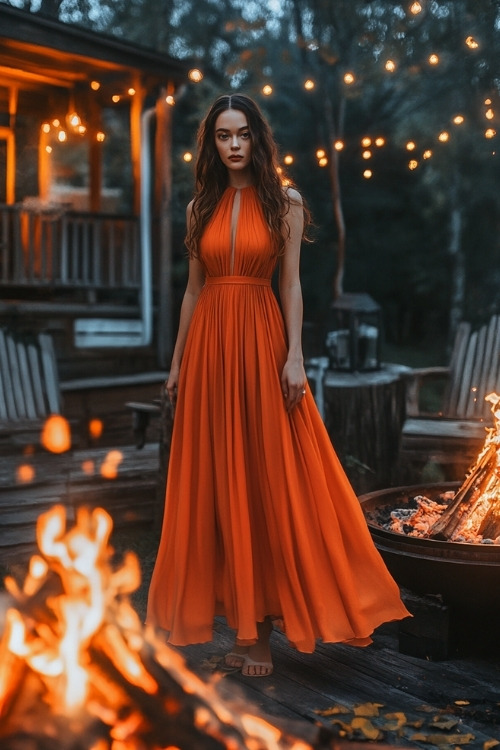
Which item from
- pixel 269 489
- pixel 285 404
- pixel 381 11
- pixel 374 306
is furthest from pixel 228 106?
pixel 381 11

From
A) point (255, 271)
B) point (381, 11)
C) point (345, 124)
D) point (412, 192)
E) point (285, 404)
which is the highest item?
point (381, 11)

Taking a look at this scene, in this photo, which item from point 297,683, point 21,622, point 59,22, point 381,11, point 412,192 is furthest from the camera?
point 412,192

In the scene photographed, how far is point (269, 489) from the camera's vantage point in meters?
3.83

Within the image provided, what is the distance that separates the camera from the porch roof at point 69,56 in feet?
37.0

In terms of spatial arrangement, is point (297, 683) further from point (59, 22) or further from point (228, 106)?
point (59, 22)

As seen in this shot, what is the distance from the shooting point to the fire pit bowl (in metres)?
3.81

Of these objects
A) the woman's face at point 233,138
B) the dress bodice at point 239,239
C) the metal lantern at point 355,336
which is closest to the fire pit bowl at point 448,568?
the dress bodice at point 239,239

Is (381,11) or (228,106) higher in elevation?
(381,11)

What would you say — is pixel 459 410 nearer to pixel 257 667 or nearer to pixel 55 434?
pixel 55 434

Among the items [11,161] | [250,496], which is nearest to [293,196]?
[250,496]

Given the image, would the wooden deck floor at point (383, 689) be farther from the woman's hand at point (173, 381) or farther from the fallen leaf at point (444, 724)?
the woman's hand at point (173, 381)

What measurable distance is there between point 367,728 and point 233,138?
2.38 metres

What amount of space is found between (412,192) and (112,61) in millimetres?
9029

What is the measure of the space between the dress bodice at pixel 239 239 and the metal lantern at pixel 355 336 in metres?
3.84
